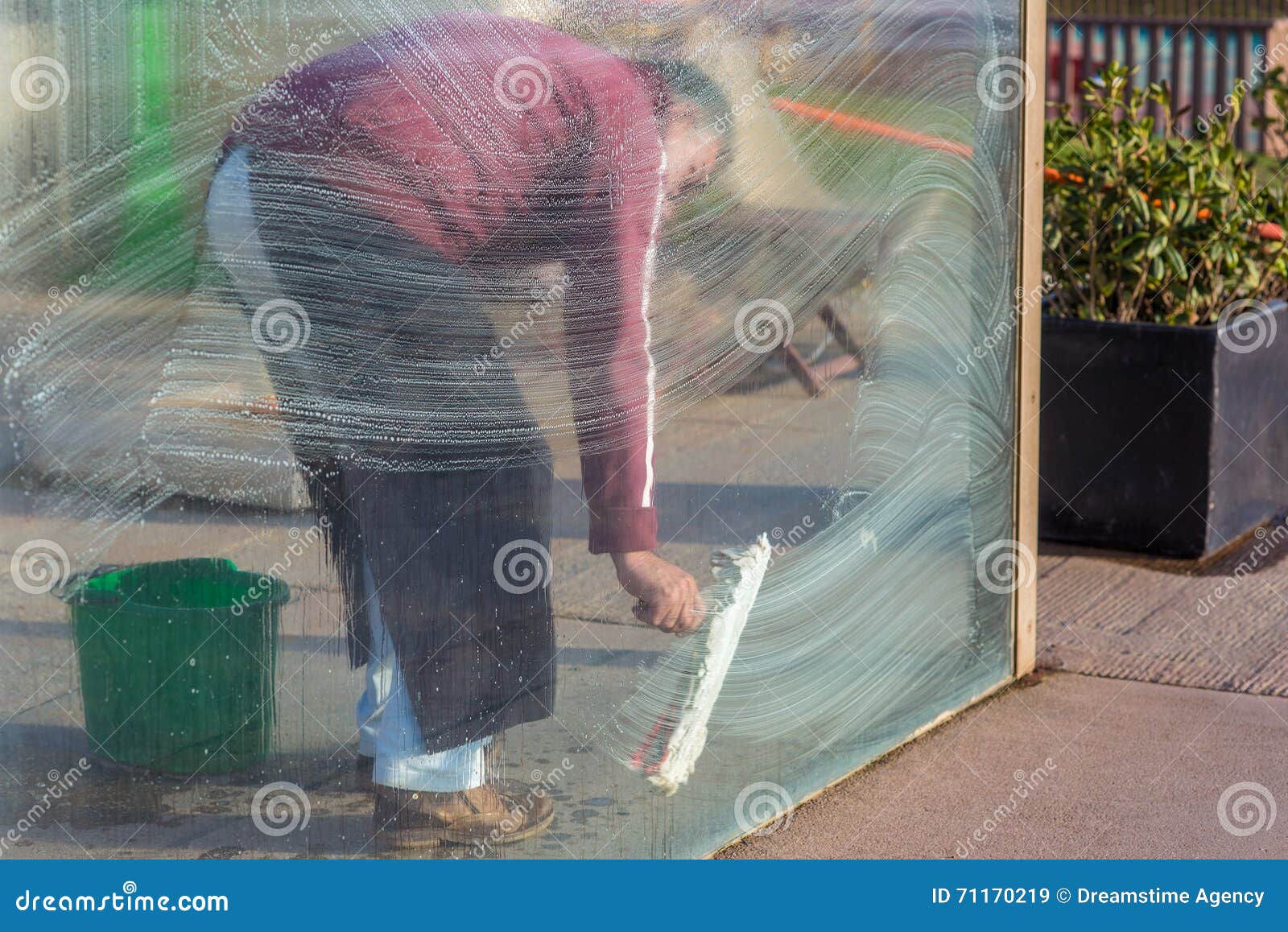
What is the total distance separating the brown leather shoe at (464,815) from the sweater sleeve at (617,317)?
47 centimetres

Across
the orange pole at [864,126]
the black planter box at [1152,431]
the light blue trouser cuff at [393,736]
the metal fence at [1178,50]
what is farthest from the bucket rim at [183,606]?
the metal fence at [1178,50]

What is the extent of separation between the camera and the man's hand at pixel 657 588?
2.72 m

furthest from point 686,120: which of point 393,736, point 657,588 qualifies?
point 393,736

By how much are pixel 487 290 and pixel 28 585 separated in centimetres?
85

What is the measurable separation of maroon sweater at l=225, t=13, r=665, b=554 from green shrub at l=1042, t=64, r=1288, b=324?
9.94 ft

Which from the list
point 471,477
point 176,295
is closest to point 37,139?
point 176,295

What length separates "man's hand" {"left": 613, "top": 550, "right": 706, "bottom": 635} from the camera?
8.91 ft

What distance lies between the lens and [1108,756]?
3.57 metres

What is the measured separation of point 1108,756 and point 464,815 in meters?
1.72

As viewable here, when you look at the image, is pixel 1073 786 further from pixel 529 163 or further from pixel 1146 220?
pixel 1146 220

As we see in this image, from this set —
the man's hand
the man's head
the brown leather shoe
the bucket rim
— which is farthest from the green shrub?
the bucket rim

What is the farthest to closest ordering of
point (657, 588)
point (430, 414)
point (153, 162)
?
point (657, 588)
point (430, 414)
point (153, 162)

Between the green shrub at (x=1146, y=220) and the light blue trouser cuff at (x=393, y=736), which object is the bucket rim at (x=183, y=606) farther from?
the green shrub at (x=1146, y=220)

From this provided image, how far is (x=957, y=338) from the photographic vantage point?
371cm
